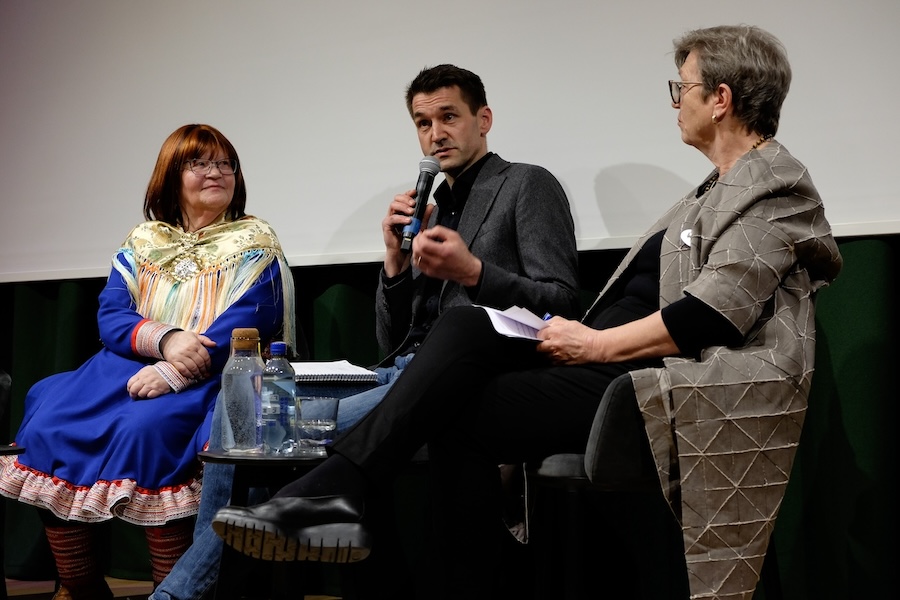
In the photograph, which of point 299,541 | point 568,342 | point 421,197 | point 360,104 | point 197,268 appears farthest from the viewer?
point 360,104

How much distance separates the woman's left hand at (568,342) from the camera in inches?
71.4

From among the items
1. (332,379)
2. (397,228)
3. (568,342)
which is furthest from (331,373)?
(568,342)

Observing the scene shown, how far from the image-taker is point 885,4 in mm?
2248

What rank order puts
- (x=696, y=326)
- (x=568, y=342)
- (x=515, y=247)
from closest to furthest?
(x=696, y=326) < (x=568, y=342) < (x=515, y=247)

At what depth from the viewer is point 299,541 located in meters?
1.53

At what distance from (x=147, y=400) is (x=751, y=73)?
1.63m

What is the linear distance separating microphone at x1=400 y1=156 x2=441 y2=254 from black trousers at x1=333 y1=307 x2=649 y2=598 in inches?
13.6

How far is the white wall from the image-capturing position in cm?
229

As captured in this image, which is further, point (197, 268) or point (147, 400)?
point (197, 268)

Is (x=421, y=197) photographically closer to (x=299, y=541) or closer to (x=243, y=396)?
(x=243, y=396)

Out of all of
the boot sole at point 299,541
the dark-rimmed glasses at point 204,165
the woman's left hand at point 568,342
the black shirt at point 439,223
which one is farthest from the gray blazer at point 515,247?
the boot sole at point 299,541

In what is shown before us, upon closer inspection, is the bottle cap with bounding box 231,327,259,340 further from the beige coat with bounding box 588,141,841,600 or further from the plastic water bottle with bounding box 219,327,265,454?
the beige coat with bounding box 588,141,841,600

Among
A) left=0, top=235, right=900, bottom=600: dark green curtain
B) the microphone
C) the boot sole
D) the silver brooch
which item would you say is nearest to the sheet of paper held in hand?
the microphone

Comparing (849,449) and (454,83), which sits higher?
(454,83)
